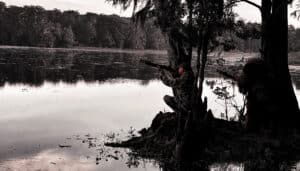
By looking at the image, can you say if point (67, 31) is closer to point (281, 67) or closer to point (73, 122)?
point (73, 122)

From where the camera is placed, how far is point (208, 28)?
11.4m

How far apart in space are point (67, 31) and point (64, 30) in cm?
216

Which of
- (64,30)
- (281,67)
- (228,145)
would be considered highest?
(64,30)

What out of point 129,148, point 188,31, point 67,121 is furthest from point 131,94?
point 188,31

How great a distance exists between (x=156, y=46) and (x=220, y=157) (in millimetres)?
168516

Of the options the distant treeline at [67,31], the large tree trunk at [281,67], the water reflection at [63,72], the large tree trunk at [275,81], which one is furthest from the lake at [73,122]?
the distant treeline at [67,31]

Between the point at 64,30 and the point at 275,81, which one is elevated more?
the point at 64,30

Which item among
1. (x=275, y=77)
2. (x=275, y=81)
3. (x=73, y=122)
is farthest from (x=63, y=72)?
(x=275, y=81)

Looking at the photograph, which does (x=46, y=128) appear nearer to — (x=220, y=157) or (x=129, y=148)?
(x=129, y=148)

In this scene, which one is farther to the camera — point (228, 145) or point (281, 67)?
point (281, 67)

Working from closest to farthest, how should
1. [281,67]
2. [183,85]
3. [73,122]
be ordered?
1. [183,85]
2. [281,67]
3. [73,122]

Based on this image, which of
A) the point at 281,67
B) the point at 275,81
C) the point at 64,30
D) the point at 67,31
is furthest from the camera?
A: the point at 64,30

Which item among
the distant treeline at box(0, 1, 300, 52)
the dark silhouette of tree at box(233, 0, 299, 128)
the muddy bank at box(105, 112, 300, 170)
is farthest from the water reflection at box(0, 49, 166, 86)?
the distant treeline at box(0, 1, 300, 52)

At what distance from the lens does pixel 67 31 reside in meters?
149
